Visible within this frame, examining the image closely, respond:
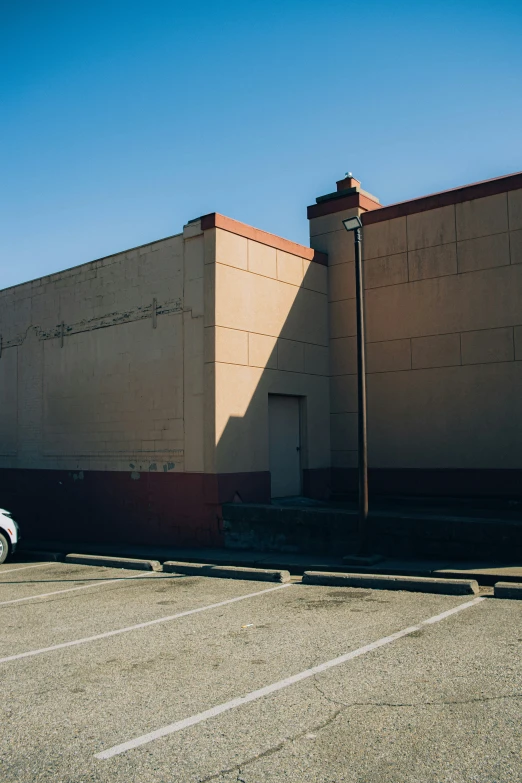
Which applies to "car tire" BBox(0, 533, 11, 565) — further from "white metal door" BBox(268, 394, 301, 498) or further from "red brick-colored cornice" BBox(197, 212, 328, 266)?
"red brick-colored cornice" BBox(197, 212, 328, 266)

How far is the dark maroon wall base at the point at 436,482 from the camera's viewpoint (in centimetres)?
1463

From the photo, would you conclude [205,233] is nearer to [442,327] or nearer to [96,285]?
[96,285]

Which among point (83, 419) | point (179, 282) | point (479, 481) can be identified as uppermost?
point (179, 282)

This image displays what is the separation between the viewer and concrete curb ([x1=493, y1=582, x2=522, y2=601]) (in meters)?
9.25

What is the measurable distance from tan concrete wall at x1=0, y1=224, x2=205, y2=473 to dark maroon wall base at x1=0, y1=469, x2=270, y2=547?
1.04ft

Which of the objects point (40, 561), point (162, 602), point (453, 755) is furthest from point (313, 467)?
point (453, 755)

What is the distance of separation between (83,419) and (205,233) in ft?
18.8

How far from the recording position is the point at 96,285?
1753cm

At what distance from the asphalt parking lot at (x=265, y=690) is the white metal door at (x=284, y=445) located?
239 inches

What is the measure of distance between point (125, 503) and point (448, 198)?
9.92m

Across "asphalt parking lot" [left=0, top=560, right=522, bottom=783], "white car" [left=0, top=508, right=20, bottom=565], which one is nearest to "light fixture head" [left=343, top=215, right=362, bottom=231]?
"asphalt parking lot" [left=0, top=560, right=522, bottom=783]

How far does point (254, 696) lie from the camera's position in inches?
226

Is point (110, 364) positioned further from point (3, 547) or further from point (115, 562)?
point (115, 562)

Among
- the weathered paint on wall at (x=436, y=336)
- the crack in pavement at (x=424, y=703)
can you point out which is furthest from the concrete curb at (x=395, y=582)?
the weathered paint on wall at (x=436, y=336)
